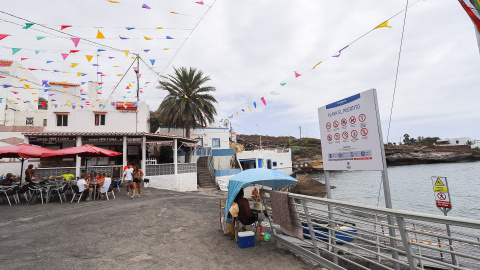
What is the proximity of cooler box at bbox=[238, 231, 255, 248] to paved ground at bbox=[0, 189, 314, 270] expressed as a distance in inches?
4.7

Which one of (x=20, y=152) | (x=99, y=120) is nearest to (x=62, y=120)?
(x=99, y=120)

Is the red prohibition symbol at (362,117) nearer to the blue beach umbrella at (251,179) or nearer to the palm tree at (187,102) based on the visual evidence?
the blue beach umbrella at (251,179)

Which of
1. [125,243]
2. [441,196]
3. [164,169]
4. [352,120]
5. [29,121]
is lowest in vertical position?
[125,243]

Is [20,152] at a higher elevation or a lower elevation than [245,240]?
higher

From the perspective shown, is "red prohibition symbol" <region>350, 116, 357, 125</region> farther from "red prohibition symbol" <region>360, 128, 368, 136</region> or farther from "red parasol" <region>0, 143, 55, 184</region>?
"red parasol" <region>0, 143, 55, 184</region>

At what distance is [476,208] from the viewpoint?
77.1 feet

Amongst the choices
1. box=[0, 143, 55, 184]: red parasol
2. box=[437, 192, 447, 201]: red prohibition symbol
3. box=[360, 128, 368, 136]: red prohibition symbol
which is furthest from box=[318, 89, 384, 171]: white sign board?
box=[0, 143, 55, 184]: red parasol

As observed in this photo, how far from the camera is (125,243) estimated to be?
6078mm

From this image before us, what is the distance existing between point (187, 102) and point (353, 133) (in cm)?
2446

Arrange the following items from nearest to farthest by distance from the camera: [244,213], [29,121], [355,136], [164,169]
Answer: [355,136]
[244,213]
[164,169]
[29,121]

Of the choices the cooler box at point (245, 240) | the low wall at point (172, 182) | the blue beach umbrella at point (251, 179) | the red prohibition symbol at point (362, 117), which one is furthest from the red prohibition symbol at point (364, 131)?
the low wall at point (172, 182)

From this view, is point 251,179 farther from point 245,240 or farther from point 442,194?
point 442,194

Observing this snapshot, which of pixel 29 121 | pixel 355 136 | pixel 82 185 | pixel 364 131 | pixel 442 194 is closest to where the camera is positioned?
pixel 364 131

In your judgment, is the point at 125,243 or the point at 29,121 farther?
the point at 29,121
